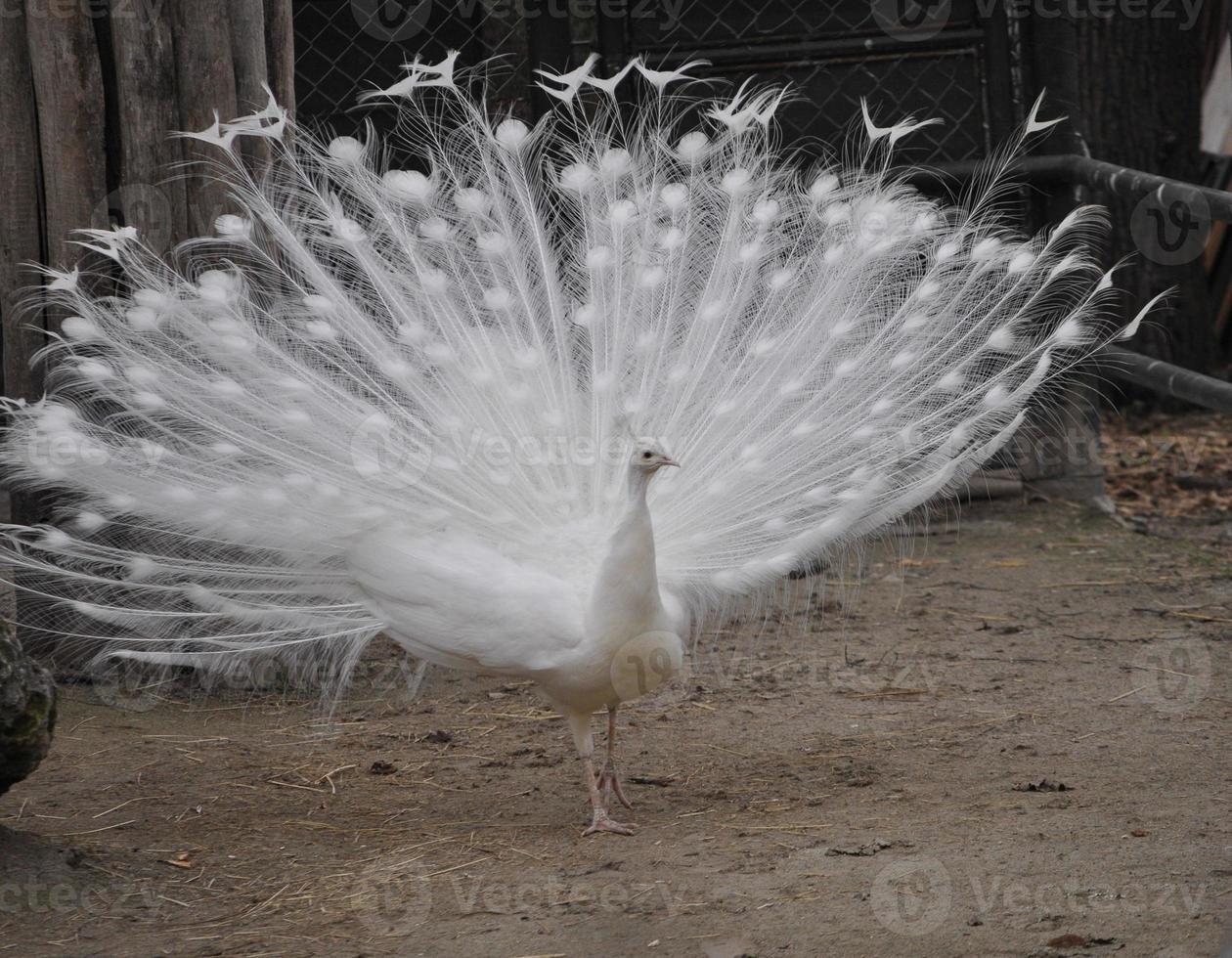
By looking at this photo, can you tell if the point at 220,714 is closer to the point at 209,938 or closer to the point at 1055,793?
the point at 209,938

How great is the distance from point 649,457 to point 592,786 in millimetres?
1058

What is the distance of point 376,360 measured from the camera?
4.81 meters

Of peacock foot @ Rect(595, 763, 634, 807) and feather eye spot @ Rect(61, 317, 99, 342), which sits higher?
feather eye spot @ Rect(61, 317, 99, 342)

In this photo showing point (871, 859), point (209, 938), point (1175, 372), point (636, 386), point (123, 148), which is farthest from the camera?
point (1175, 372)

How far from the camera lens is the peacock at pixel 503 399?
4641 mm

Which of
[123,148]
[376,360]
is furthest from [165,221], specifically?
[376,360]

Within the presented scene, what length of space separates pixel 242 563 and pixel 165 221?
1596 millimetres

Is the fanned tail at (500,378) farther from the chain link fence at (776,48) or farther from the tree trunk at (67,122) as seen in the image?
the chain link fence at (776,48)
